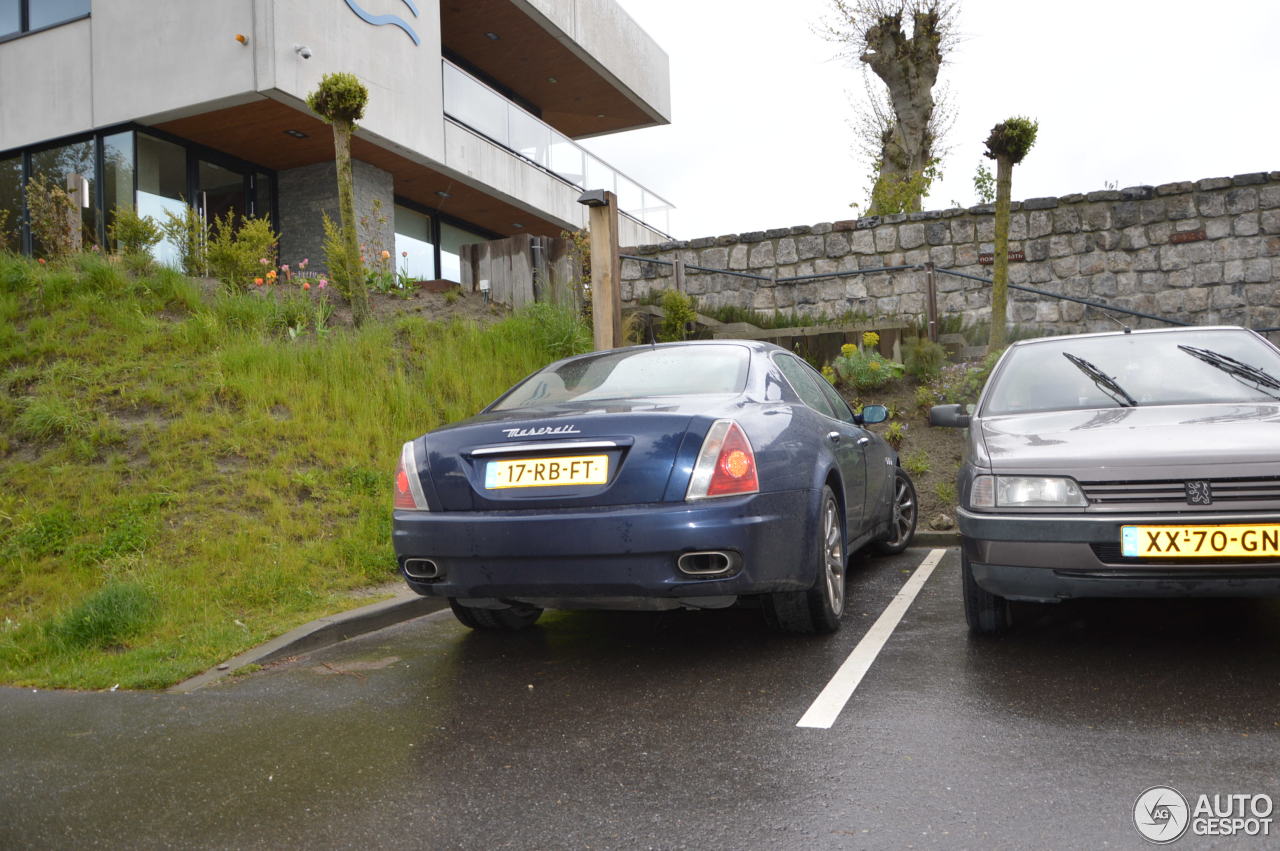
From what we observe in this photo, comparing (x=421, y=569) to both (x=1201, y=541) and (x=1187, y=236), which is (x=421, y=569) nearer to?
(x=1201, y=541)

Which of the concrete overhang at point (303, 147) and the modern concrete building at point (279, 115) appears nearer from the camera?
the modern concrete building at point (279, 115)

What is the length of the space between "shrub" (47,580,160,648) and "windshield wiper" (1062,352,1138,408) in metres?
4.96

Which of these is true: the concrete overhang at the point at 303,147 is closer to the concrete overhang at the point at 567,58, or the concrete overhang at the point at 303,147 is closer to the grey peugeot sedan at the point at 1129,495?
the concrete overhang at the point at 567,58

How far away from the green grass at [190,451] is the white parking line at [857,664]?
2822 mm

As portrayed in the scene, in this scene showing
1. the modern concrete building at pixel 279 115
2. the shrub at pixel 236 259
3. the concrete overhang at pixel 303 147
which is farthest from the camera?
the concrete overhang at pixel 303 147

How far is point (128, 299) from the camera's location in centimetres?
1001

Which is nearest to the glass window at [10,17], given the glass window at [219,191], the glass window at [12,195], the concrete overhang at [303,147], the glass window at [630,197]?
the glass window at [12,195]

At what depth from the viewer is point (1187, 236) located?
12.5 m

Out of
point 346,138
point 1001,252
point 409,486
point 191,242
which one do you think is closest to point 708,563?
point 409,486

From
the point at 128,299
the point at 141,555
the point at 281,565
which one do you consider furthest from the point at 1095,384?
the point at 128,299

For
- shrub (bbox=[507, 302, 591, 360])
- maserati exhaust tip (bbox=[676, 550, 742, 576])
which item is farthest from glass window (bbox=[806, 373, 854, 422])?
shrub (bbox=[507, 302, 591, 360])

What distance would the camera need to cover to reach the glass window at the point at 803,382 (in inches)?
211

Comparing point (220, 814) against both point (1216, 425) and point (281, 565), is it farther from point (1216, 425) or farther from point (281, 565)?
point (1216, 425)

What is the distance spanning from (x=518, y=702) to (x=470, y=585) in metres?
0.54
